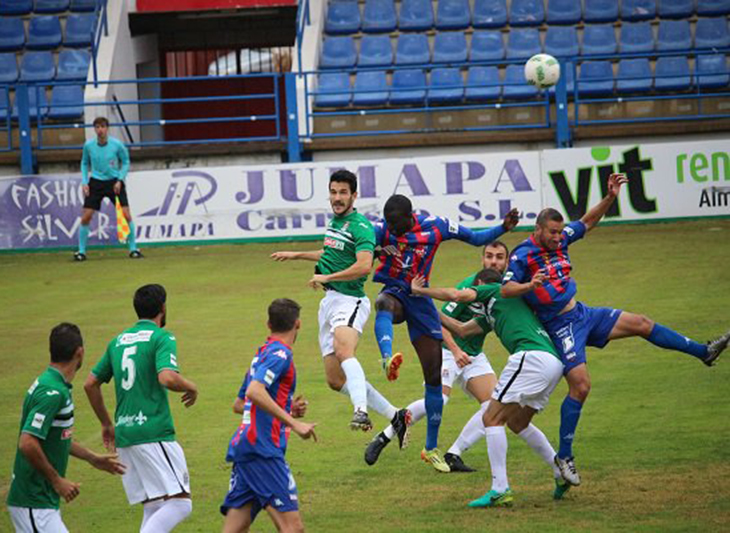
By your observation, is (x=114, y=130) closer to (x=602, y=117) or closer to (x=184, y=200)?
(x=184, y=200)

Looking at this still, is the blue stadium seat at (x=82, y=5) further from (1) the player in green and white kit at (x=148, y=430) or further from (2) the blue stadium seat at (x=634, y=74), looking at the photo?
(1) the player in green and white kit at (x=148, y=430)

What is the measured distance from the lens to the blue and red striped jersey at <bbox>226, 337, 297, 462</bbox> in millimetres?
7227

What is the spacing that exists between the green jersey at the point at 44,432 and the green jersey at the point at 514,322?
350cm

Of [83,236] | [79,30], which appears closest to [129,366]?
[83,236]

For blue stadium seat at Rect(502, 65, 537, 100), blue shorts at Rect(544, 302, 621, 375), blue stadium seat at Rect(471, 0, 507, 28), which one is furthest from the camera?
blue stadium seat at Rect(471, 0, 507, 28)

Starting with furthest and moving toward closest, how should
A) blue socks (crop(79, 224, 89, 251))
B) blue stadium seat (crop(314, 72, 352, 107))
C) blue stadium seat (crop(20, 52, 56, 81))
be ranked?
blue stadium seat (crop(20, 52, 56, 81)) → blue stadium seat (crop(314, 72, 352, 107)) → blue socks (crop(79, 224, 89, 251))

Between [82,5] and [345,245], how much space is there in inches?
814

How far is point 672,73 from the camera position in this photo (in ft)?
85.1

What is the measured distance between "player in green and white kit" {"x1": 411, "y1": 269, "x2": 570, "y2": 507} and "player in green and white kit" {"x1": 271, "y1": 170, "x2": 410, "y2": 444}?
1170 millimetres

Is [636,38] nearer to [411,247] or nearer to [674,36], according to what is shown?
[674,36]

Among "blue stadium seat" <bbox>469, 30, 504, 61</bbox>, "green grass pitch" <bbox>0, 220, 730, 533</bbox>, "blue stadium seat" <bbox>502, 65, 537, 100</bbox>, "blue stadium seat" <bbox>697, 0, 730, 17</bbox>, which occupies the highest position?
"blue stadium seat" <bbox>697, 0, 730, 17</bbox>

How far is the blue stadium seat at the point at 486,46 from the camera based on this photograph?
2695 cm

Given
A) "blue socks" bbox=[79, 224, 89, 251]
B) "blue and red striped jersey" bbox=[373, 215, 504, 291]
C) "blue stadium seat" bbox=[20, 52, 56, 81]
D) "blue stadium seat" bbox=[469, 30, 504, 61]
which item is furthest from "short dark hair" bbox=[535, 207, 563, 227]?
"blue stadium seat" bbox=[20, 52, 56, 81]

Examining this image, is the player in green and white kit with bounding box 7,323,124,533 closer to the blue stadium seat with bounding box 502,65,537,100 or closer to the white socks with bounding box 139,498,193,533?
the white socks with bounding box 139,498,193,533
